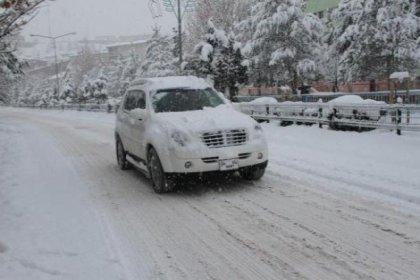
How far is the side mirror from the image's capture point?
8967 millimetres

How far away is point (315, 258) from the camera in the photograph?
4.95 m

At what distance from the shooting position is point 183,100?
9219 mm

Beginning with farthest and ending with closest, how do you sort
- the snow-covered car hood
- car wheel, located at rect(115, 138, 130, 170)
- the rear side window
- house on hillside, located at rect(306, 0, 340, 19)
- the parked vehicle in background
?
house on hillside, located at rect(306, 0, 340, 19) < the parked vehicle in background < car wheel, located at rect(115, 138, 130, 170) < the rear side window < the snow-covered car hood

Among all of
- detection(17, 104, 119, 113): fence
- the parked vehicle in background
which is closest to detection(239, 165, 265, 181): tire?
the parked vehicle in background

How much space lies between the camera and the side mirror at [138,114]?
8967 millimetres

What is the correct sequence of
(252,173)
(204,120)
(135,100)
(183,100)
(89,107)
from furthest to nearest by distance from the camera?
1. (89,107)
2. (135,100)
3. (183,100)
4. (252,173)
5. (204,120)

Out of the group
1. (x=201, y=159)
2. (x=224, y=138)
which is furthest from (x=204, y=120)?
(x=201, y=159)

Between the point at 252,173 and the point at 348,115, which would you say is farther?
the point at 348,115

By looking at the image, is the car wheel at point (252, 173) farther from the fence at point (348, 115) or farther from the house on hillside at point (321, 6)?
the house on hillside at point (321, 6)

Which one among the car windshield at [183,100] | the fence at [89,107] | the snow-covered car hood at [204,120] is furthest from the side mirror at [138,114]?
the fence at [89,107]

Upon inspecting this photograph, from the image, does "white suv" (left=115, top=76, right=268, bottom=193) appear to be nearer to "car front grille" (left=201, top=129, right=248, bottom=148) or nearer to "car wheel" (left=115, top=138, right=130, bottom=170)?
"car front grille" (left=201, top=129, right=248, bottom=148)

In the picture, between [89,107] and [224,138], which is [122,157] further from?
[89,107]

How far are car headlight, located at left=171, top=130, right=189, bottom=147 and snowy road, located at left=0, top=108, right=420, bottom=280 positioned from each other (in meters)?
0.81

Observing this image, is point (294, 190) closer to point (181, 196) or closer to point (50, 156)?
point (181, 196)
